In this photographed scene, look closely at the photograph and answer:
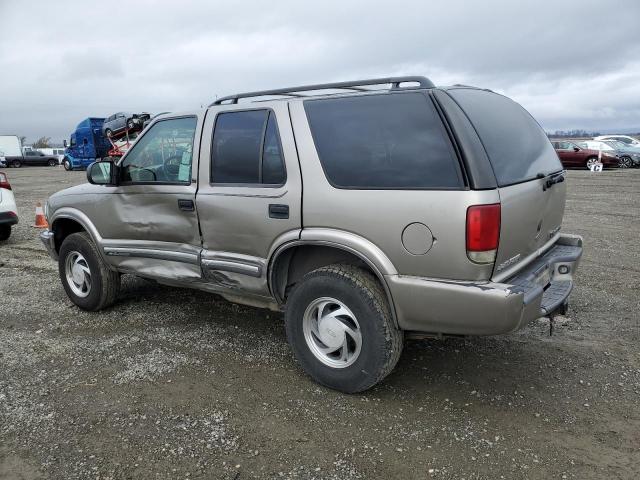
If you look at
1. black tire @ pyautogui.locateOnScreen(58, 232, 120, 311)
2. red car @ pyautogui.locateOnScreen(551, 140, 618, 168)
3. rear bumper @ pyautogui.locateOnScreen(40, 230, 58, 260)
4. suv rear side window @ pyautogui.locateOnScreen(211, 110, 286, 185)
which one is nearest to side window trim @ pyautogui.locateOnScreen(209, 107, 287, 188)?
suv rear side window @ pyautogui.locateOnScreen(211, 110, 286, 185)

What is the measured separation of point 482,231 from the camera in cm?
270

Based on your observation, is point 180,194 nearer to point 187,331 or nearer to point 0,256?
point 187,331

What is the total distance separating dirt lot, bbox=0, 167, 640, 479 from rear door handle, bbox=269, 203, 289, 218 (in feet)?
3.74

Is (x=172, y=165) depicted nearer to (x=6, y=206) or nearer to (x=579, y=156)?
(x=6, y=206)

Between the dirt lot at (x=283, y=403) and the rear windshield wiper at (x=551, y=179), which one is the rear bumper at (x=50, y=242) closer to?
the dirt lot at (x=283, y=403)

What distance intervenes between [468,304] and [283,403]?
1334 mm

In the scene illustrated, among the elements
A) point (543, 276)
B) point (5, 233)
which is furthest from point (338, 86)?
point (5, 233)

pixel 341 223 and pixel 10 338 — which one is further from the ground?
pixel 341 223

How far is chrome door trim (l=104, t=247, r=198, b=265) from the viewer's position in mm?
3988

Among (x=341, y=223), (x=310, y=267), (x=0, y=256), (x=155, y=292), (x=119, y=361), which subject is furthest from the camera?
(x=0, y=256)

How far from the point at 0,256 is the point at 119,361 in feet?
16.0

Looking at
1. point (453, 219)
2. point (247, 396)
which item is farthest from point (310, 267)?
point (453, 219)

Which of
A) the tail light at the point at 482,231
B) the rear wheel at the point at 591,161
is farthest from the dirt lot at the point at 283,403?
the rear wheel at the point at 591,161

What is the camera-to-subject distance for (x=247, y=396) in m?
3.33
